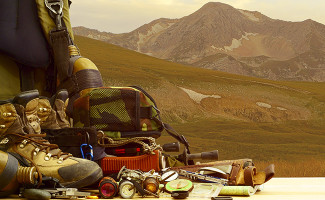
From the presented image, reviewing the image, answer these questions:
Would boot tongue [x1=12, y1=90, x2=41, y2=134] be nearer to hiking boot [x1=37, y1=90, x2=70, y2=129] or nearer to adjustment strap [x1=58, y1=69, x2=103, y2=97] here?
hiking boot [x1=37, y1=90, x2=70, y2=129]

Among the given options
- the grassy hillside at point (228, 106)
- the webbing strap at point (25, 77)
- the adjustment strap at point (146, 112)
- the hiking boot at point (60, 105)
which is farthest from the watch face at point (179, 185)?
the grassy hillside at point (228, 106)

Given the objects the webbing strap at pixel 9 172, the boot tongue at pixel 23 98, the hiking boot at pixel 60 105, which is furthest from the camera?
the hiking boot at pixel 60 105

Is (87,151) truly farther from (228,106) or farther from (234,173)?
(228,106)

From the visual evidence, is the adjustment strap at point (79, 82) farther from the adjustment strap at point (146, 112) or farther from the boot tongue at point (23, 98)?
the boot tongue at point (23, 98)

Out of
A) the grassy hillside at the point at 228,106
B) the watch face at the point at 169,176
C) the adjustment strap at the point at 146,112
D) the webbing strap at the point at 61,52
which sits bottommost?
the grassy hillside at the point at 228,106

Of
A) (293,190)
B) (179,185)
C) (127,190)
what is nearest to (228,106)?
(293,190)

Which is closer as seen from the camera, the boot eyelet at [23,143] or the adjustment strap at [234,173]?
the boot eyelet at [23,143]

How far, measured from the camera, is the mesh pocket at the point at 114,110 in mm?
2242

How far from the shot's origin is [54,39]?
2.32 m

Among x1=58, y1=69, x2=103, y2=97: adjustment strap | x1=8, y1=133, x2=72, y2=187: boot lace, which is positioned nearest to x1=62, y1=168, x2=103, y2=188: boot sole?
x1=8, y1=133, x2=72, y2=187: boot lace

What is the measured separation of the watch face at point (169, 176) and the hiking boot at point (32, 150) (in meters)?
0.26

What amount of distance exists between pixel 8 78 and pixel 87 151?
0.55 meters

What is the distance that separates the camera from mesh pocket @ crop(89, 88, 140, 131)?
88.3 inches

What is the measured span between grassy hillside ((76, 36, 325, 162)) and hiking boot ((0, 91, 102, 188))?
9.00ft
